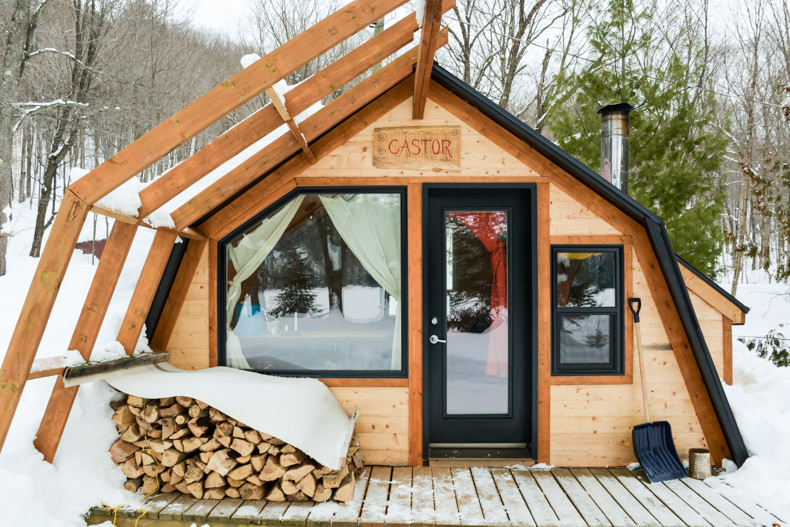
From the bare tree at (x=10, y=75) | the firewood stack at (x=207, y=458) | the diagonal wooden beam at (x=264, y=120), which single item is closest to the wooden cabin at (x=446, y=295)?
the diagonal wooden beam at (x=264, y=120)

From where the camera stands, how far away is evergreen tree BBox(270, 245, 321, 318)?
3.98 metres

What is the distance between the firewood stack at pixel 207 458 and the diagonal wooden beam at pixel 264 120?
52.5 inches

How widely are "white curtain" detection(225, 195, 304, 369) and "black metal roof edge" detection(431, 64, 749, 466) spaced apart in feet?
5.25

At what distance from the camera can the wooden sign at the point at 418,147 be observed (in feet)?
12.9

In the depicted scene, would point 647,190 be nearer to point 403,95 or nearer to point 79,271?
point 403,95

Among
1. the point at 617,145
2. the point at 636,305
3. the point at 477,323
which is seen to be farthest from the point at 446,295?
the point at 617,145

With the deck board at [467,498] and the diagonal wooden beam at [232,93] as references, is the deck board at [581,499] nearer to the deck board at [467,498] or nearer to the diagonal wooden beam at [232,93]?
the deck board at [467,498]

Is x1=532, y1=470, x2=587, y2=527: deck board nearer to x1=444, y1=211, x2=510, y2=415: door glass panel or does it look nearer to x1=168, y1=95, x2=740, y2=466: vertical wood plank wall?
x1=168, y1=95, x2=740, y2=466: vertical wood plank wall

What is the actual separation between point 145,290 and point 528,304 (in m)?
2.86

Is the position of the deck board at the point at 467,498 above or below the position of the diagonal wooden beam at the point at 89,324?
below

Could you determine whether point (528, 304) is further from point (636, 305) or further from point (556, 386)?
point (636, 305)

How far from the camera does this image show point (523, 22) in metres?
11.8

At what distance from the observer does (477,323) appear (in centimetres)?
401

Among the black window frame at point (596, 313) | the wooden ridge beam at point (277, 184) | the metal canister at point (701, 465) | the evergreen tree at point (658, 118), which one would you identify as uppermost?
the evergreen tree at point (658, 118)
